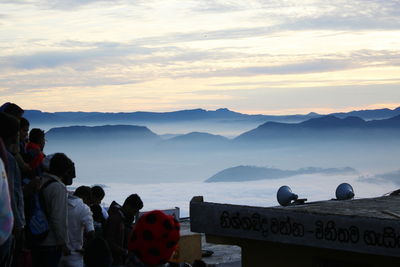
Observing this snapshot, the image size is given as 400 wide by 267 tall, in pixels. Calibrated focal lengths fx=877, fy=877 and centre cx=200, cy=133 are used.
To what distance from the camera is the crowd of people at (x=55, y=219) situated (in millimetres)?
5074

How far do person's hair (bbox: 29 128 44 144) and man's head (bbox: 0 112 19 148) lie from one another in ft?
9.04

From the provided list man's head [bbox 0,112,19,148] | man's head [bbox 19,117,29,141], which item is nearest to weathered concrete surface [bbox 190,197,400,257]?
man's head [bbox 19,117,29,141]

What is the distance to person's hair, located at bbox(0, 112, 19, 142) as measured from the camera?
269 inches

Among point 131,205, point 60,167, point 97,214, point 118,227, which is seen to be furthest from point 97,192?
point 60,167

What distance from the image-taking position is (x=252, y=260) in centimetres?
1255

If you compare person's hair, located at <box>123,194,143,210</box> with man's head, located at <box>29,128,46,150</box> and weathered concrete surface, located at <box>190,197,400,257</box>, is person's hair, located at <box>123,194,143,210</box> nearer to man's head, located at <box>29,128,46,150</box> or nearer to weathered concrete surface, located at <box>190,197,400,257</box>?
man's head, located at <box>29,128,46,150</box>

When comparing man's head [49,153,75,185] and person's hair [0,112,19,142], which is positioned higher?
person's hair [0,112,19,142]

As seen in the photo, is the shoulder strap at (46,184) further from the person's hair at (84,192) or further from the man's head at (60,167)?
the person's hair at (84,192)

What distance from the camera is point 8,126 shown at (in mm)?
6867

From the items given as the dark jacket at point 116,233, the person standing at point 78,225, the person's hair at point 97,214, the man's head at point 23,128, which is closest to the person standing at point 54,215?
the person standing at point 78,225

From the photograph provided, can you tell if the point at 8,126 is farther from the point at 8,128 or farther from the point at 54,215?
the point at 54,215

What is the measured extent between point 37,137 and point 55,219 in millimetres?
1686

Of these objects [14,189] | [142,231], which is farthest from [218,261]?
[142,231]

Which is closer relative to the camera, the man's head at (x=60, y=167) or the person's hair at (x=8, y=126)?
the person's hair at (x=8, y=126)
